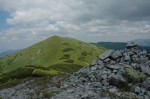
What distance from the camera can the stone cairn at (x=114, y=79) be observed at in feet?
109

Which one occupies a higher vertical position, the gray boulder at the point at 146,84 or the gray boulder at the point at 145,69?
the gray boulder at the point at 145,69

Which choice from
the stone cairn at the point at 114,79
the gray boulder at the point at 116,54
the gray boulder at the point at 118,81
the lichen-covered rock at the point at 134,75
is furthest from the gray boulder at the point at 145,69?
the gray boulder at the point at 116,54

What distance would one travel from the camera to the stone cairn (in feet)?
109

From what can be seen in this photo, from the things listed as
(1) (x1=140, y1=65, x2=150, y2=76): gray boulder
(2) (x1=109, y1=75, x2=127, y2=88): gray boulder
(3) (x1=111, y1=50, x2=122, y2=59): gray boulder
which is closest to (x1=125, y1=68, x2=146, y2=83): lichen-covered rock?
(1) (x1=140, y1=65, x2=150, y2=76): gray boulder

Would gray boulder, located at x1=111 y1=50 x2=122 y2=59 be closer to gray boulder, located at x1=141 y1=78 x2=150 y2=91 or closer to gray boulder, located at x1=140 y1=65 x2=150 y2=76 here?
gray boulder, located at x1=140 y1=65 x2=150 y2=76

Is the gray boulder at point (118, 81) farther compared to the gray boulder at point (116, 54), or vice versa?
the gray boulder at point (116, 54)

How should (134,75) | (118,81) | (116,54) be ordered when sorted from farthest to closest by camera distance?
(116,54) → (134,75) → (118,81)

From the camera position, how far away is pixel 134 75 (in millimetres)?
36594

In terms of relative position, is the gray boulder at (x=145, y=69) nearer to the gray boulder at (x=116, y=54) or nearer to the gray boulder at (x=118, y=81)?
the gray boulder at (x=118, y=81)

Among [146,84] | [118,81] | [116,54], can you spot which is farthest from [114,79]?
[116,54]

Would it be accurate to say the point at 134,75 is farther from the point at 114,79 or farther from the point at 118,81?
the point at 114,79

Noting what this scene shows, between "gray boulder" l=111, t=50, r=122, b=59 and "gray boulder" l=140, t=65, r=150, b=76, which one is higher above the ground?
"gray boulder" l=111, t=50, r=122, b=59

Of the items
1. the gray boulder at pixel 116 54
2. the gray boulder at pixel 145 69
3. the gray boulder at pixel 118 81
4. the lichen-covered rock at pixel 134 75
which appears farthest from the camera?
the gray boulder at pixel 116 54

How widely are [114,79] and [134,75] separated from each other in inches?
135
